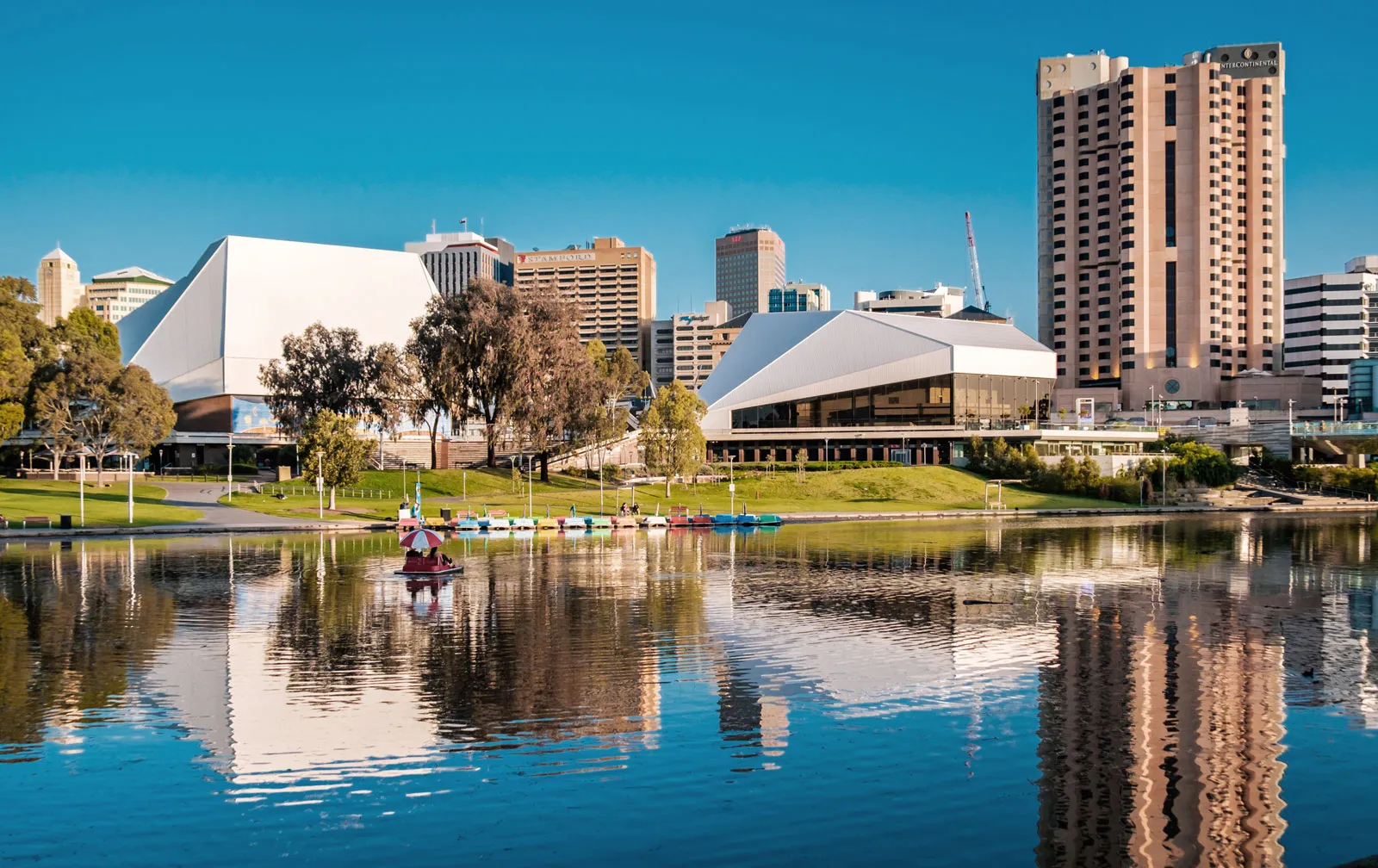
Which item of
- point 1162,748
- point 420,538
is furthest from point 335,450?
point 1162,748

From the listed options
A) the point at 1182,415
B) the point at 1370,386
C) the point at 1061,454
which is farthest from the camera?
the point at 1370,386

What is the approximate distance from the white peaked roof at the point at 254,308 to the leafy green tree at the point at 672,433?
1827 inches

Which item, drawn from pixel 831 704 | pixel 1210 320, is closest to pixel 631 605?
pixel 831 704

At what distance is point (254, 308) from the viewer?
113 m

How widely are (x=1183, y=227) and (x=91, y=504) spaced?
143 metres

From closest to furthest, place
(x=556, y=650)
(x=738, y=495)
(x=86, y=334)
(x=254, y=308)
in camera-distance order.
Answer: (x=556, y=650) → (x=738, y=495) → (x=86, y=334) → (x=254, y=308)

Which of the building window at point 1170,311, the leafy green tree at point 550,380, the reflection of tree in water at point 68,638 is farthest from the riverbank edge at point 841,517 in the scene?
the building window at point 1170,311

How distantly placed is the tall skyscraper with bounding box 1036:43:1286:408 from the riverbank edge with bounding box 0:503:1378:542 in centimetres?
6477

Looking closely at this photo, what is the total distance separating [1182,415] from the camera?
14662 centimetres

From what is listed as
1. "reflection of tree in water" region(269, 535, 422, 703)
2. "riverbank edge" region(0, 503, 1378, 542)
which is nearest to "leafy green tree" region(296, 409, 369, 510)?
"riverbank edge" region(0, 503, 1378, 542)

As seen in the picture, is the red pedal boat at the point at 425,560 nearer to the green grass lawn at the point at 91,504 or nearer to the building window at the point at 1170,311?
the green grass lawn at the point at 91,504

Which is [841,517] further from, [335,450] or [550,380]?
[335,450]

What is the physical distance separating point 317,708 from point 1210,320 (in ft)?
527

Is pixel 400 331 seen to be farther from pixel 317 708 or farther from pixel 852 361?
pixel 317 708
